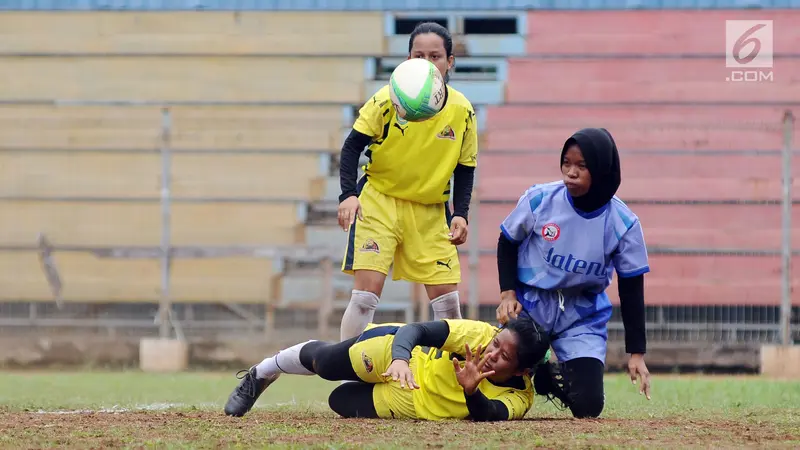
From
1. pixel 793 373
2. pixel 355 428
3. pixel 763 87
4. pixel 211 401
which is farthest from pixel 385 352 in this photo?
pixel 763 87

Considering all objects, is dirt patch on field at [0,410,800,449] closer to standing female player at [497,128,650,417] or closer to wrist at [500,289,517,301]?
standing female player at [497,128,650,417]

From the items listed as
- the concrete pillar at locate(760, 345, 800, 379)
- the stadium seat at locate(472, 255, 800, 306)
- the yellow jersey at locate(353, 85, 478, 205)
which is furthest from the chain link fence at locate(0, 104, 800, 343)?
the yellow jersey at locate(353, 85, 478, 205)

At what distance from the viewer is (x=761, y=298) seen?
12.4 meters

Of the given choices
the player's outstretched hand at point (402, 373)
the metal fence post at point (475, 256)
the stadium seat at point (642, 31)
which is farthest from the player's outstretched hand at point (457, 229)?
the stadium seat at point (642, 31)

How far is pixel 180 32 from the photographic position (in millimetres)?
14461

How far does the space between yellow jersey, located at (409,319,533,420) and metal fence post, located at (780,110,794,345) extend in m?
6.77

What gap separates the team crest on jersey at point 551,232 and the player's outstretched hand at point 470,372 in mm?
897

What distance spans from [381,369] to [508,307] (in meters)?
0.81

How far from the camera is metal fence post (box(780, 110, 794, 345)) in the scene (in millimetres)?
12059

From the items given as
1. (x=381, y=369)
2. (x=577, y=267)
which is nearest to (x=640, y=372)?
(x=577, y=267)

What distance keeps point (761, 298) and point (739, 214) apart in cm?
88

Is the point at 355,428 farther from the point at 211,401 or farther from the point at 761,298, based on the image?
the point at 761,298

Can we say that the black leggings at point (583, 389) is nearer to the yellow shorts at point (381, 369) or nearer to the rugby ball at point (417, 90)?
the yellow shorts at point (381, 369)

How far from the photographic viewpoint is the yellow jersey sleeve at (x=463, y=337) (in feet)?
19.2
